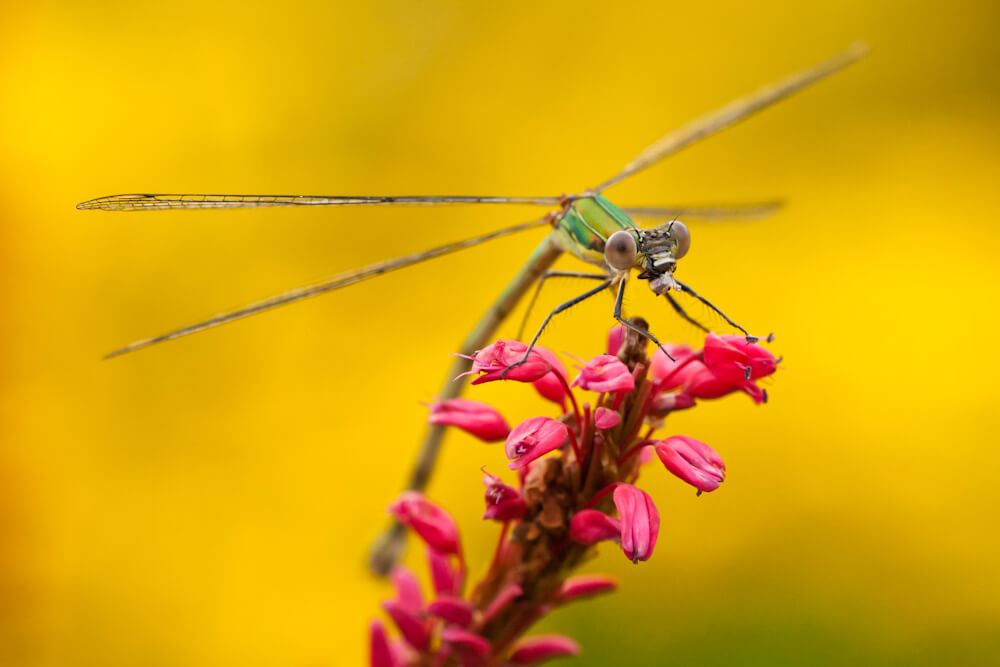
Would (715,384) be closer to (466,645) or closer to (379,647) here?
(466,645)

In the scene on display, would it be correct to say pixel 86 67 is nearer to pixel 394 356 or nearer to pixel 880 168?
pixel 394 356

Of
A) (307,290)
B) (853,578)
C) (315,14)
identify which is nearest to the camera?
(307,290)

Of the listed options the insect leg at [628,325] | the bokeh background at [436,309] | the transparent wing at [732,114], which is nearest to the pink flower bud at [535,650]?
the insect leg at [628,325]

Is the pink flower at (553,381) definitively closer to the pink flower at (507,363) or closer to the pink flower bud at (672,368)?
the pink flower at (507,363)

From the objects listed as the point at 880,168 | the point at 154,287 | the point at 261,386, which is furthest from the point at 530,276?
the point at 880,168

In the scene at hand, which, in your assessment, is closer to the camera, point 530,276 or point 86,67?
point 530,276

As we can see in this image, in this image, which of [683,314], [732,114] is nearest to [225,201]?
[683,314]

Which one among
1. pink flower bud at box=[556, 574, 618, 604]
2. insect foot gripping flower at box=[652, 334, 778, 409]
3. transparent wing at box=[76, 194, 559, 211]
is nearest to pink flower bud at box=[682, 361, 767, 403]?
insect foot gripping flower at box=[652, 334, 778, 409]
